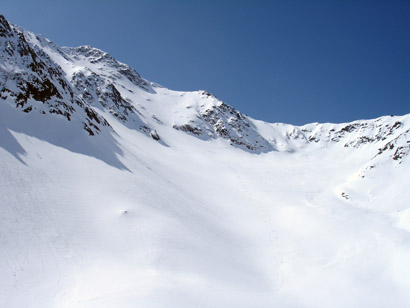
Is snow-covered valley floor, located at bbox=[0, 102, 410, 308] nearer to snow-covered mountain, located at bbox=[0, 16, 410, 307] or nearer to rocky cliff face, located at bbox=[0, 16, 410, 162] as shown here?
snow-covered mountain, located at bbox=[0, 16, 410, 307]

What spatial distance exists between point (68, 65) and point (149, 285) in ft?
274

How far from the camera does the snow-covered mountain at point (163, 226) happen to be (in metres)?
9.66

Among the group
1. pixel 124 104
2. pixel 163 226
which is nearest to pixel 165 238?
pixel 163 226

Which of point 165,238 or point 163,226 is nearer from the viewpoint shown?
point 165,238

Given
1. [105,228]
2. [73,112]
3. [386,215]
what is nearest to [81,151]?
[73,112]

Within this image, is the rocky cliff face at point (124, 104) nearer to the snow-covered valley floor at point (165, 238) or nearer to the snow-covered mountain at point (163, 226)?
the snow-covered mountain at point (163, 226)

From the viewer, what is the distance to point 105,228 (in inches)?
533

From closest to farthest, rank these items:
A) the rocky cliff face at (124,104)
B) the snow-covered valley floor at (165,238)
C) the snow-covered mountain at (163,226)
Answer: the snow-covered valley floor at (165,238) → the snow-covered mountain at (163,226) → the rocky cliff face at (124,104)

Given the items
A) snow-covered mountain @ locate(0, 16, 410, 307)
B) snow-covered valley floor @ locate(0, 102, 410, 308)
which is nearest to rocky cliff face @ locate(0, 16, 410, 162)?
snow-covered mountain @ locate(0, 16, 410, 307)

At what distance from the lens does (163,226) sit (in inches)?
592

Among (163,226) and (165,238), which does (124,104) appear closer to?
(163,226)

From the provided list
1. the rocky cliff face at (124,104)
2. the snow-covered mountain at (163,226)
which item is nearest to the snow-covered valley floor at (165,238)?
the snow-covered mountain at (163,226)

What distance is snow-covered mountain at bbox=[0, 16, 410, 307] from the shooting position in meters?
9.66

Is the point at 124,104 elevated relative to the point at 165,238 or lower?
elevated
